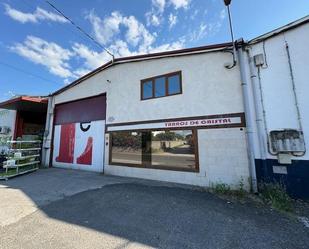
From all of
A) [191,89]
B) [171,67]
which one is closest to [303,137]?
[191,89]

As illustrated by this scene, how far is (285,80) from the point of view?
5789 millimetres

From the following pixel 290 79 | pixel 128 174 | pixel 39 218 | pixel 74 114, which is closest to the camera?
pixel 39 218

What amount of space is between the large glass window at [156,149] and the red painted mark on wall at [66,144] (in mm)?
3601

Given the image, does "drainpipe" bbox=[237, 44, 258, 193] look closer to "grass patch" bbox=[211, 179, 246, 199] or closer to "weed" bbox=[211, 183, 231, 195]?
"grass patch" bbox=[211, 179, 246, 199]

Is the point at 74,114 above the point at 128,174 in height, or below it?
above

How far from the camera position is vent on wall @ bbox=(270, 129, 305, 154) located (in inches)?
210

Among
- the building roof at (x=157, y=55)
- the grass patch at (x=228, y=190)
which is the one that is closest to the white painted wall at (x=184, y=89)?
the building roof at (x=157, y=55)

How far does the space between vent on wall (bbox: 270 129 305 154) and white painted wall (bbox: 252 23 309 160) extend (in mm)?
151

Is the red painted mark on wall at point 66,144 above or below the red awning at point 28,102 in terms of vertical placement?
below

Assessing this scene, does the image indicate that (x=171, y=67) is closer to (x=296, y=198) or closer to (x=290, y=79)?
(x=290, y=79)

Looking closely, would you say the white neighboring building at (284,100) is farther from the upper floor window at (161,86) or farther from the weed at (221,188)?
the upper floor window at (161,86)

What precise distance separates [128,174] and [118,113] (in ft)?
10.1

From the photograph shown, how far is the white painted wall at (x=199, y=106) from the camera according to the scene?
6.43 m

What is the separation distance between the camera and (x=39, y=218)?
4242 mm
